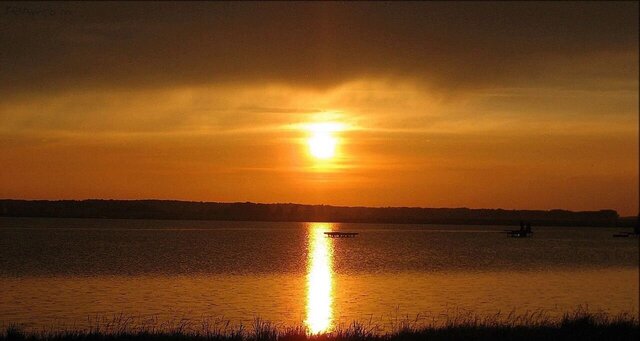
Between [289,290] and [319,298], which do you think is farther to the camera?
[289,290]

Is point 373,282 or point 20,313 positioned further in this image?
point 373,282

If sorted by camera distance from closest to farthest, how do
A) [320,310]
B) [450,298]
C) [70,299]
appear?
1. [320,310]
2. [70,299]
3. [450,298]

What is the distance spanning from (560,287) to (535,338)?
126 feet

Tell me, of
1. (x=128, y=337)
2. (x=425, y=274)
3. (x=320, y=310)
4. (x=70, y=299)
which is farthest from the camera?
(x=425, y=274)

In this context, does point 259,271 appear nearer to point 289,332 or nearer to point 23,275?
point 23,275

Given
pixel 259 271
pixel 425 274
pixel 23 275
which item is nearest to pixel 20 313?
pixel 23 275

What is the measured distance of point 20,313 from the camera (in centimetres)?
3619

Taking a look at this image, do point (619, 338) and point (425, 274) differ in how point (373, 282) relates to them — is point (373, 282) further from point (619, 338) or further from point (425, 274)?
point (619, 338)

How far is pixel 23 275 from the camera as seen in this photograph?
59.8 meters

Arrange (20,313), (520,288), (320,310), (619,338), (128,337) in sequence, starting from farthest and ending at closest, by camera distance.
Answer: (520,288) < (320,310) < (20,313) < (619,338) < (128,337)

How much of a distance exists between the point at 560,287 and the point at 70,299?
38302 mm

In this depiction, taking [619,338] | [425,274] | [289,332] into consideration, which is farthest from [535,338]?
[425,274]

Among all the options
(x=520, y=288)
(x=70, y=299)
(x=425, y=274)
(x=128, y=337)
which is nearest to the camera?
(x=128, y=337)

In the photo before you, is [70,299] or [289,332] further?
[70,299]
